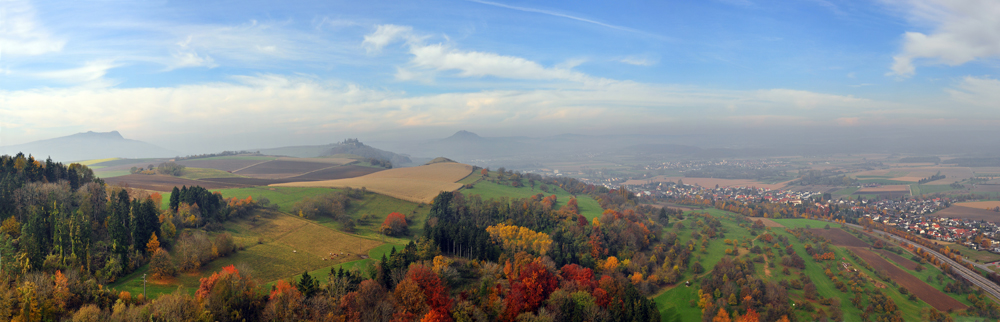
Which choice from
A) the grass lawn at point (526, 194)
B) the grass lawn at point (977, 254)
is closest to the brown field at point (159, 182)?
the grass lawn at point (526, 194)

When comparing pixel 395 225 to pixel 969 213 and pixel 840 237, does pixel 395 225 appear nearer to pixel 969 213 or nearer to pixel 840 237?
pixel 840 237

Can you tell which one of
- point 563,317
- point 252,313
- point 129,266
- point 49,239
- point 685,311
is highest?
point 49,239

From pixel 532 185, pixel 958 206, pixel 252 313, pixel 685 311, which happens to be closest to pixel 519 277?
pixel 685 311

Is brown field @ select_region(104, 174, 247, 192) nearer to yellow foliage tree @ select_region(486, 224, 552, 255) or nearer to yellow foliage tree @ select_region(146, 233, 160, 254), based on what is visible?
yellow foliage tree @ select_region(146, 233, 160, 254)

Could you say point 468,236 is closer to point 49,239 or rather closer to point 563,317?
point 563,317

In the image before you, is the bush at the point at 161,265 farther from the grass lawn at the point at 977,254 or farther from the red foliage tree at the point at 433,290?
the grass lawn at the point at 977,254

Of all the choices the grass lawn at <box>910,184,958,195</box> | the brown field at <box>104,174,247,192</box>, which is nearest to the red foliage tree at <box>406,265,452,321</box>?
the brown field at <box>104,174,247,192</box>
